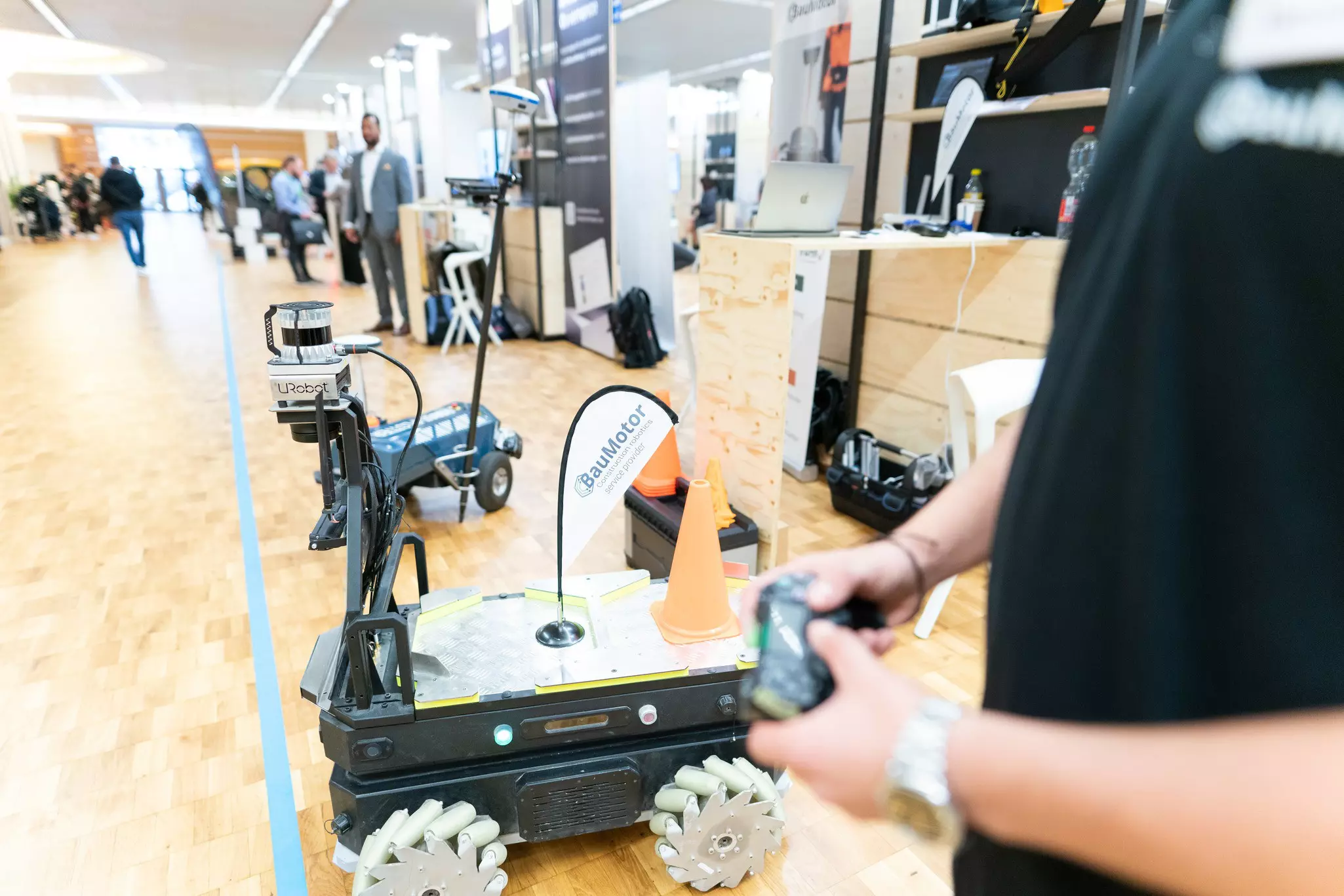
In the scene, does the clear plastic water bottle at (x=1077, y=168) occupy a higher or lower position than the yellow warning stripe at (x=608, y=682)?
higher

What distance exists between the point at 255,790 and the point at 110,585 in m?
1.31

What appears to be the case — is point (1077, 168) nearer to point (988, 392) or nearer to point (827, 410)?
point (988, 392)

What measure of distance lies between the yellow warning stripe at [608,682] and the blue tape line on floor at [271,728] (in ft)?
2.13

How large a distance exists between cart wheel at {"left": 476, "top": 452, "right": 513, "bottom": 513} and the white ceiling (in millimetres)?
9240

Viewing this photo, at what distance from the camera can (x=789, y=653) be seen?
1.64 feet

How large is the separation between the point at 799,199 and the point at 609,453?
1.25 meters

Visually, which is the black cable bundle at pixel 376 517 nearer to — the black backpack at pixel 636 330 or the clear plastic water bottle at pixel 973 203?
the clear plastic water bottle at pixel 973 203

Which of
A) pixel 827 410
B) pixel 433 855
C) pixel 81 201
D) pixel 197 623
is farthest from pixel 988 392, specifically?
pixel 81 201

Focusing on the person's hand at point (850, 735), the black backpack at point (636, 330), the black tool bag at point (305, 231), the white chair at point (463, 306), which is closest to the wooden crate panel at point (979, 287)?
the person's hand at point (850, 735)

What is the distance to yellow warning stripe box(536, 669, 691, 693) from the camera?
1376mm

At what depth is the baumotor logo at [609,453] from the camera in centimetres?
152

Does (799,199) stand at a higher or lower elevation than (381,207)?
higher

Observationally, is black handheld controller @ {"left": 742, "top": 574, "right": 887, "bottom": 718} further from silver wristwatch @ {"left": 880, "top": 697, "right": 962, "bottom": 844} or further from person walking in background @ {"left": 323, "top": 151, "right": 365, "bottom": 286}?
person walking in background @ {"left": 323, "top": 151, "right": 365, "bottom": 286}

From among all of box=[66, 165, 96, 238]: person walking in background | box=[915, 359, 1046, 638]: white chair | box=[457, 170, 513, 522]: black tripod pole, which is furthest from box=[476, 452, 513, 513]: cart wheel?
box=[66, 165, 96, 238]: person walking in background
